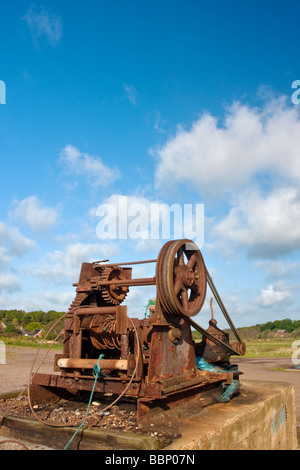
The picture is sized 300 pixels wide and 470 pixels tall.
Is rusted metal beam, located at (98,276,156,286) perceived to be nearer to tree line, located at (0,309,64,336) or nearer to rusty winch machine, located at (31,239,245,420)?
rusty winch machine, located at (31,239,245,420)

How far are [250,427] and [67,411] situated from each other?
2335mm

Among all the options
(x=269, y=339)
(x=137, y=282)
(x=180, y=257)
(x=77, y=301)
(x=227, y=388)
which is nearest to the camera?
(x=180, y=257)

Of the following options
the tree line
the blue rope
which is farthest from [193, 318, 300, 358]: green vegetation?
the tree line

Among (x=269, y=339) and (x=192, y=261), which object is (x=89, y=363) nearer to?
(x=192, y=261)

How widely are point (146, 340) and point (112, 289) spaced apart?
1.24 m

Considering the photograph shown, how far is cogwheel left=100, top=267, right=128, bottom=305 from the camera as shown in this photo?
18.6ft

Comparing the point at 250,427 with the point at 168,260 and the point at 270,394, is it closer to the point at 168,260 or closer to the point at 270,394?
the point at 270,394

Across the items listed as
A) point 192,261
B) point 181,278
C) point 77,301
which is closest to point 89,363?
point 77,301

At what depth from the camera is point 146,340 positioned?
472cm

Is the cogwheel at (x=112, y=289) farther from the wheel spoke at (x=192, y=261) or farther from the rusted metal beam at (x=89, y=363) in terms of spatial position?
the wheel spoke at (x=192, y=261)

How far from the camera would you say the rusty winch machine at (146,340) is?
442 centimetres

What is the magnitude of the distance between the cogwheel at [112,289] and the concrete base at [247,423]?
1928mm

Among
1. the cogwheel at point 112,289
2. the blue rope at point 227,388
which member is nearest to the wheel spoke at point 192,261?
the cogwheel at point 112,289
